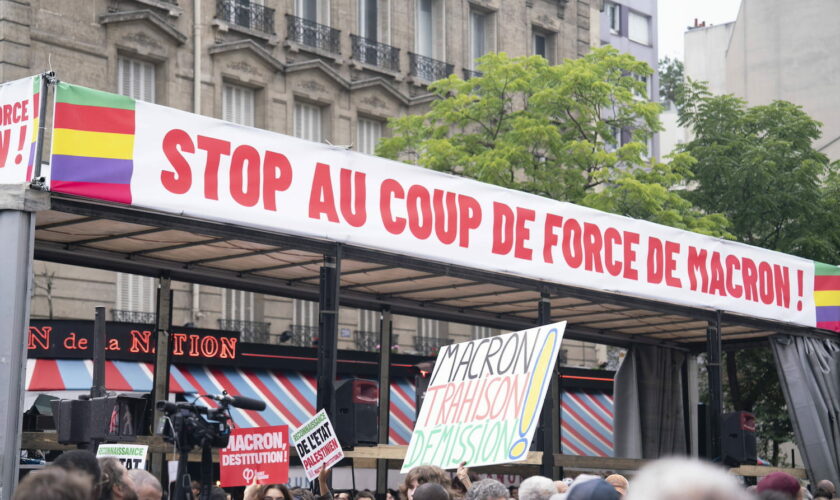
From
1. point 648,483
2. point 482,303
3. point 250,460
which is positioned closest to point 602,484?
point 648,483

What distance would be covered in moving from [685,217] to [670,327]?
8.55 m

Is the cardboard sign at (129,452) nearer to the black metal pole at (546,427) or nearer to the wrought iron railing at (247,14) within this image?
the black metal pole at (546,427)

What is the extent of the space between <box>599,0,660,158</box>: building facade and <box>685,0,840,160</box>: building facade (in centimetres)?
536

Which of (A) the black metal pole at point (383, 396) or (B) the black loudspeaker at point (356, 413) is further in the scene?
(A) the black metal pole at point (383, 396)

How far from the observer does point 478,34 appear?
3566 centimetres

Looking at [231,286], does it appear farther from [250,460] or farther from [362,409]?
[250,460]

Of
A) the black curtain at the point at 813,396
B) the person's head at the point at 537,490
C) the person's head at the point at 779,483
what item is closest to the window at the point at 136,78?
the black curtain at the point at 813,396

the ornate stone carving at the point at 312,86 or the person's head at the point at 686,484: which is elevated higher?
the ornate stone carving at the point at 312,86

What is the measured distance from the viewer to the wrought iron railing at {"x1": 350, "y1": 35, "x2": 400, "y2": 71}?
31.8 meters

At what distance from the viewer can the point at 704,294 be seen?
17516 mm

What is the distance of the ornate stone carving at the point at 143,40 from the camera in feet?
87.4

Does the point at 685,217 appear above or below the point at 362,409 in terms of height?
above

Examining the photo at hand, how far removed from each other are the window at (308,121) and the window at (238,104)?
1473 millimetres

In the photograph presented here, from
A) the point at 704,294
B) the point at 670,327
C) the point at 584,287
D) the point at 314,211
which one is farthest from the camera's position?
the point at 670,327
